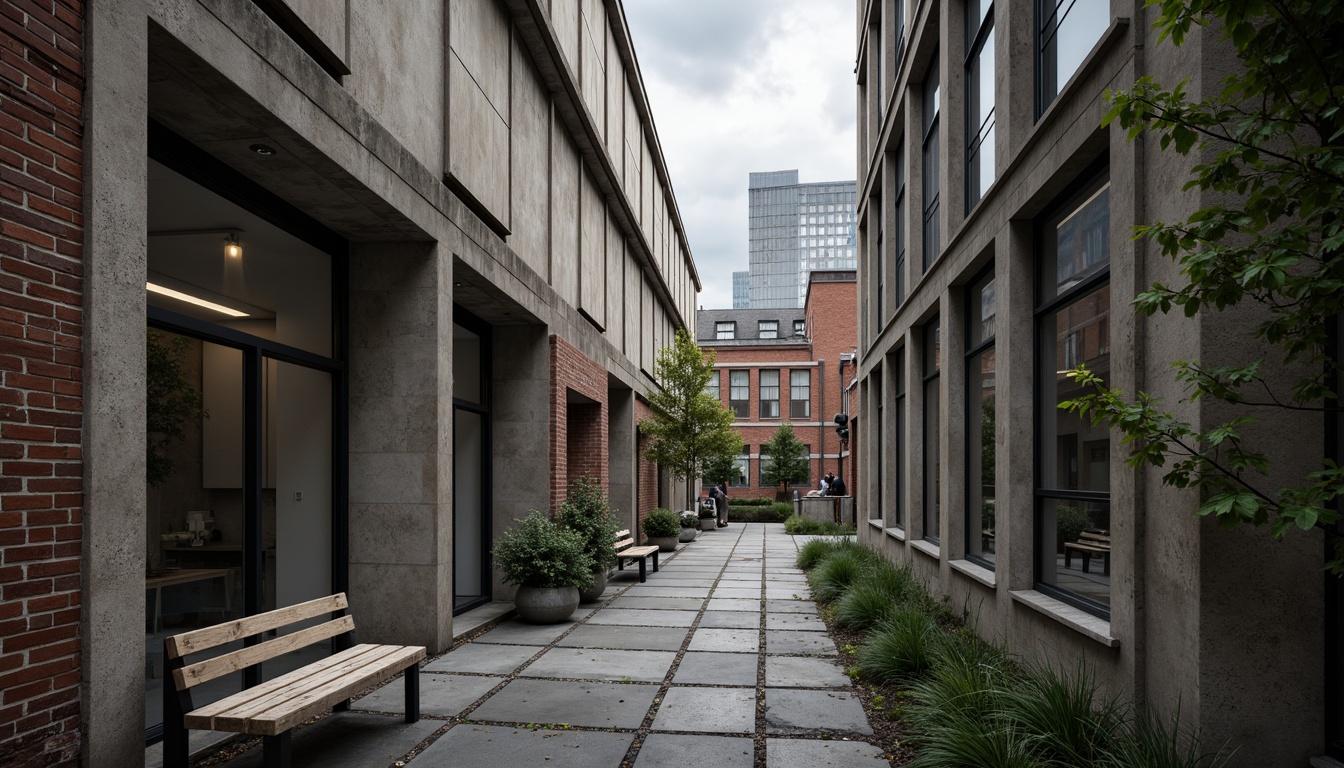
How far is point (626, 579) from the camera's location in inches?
567

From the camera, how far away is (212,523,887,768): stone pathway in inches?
208

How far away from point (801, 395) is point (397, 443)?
124 ft

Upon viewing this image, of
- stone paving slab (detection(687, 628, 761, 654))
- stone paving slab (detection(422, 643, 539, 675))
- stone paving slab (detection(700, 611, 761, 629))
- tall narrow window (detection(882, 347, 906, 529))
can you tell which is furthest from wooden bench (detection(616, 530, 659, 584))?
stone paving slab (detection(422, 643, 539, 675))

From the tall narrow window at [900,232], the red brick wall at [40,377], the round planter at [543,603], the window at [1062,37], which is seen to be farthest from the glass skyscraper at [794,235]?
the red brick wall at [40,377]

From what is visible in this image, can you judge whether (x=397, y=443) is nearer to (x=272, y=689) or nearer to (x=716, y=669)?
(x=272, y=689)

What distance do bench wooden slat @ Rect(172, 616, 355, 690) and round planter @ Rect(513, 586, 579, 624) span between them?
3797 mm


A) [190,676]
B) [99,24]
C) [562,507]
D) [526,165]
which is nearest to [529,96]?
[526,165]

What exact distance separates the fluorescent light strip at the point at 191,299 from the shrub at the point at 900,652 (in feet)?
18.7

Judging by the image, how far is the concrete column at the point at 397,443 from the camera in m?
7.87

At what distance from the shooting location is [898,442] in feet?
49.3

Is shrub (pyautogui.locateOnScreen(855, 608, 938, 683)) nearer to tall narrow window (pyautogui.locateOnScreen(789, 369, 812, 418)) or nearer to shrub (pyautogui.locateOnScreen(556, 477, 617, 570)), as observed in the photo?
shrub (pyautogui.locateOnScreen(556, 477, 617, 570))

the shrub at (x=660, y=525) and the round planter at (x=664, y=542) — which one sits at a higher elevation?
the shrub at (x=660, y=525)

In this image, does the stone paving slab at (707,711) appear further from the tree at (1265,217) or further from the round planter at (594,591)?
the round planter at (594,591)

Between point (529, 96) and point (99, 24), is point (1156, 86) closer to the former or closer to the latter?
point (99, 24)
